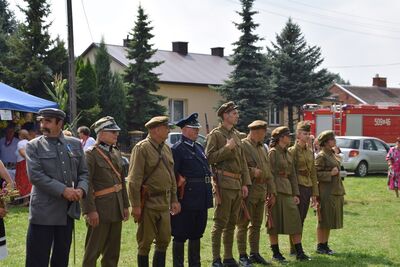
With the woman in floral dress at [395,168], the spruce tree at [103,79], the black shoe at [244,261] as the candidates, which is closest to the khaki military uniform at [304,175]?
the black shoe at [244,261]

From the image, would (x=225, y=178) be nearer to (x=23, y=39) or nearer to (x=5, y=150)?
(x=5, y=150)

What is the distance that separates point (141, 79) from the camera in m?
33.2

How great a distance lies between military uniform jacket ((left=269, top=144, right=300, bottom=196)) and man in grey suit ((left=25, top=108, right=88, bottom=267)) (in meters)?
3.57

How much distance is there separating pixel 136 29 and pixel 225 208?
26.0 metres

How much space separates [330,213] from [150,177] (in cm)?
371

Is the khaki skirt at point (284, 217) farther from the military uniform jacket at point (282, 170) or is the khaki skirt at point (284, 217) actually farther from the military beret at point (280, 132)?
the military beret at point (280, 132)

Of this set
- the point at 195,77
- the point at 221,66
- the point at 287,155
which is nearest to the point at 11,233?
the point at 287,155

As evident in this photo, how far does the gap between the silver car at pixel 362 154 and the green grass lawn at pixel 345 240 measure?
8.95 meters

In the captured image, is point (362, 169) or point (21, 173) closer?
point (21, 173)

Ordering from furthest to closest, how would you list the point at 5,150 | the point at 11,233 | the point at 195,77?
1. the point at 195,77
2. the point at 5,150
3. the point at 11,233

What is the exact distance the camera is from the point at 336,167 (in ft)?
32.9

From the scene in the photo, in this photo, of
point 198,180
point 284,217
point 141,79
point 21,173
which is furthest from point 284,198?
point 141,79

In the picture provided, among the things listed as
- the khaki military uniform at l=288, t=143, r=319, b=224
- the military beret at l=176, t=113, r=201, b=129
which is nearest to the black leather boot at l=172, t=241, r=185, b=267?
the military beret at l=176, t=113, r=201, b=129

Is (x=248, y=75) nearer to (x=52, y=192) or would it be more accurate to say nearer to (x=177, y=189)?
(x=177, y=189)
